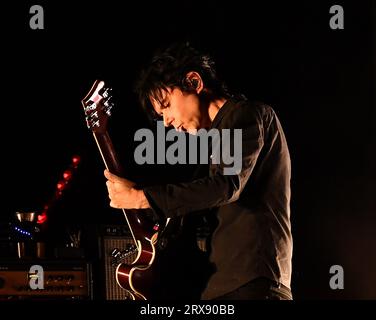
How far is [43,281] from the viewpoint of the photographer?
11.0 ft

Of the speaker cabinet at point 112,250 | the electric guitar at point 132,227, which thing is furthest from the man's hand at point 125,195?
the speaker cabinet at point 112,250

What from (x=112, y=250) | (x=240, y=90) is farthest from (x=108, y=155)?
(x=240, y=90)

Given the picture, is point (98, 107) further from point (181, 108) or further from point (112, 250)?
point (112, 250)

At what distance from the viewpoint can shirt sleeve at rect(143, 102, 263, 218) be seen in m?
1.85

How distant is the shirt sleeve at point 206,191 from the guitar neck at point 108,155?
0.47 meters

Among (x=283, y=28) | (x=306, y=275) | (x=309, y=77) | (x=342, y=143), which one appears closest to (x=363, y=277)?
(x=306, y=275)

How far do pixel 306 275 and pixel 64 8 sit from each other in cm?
203

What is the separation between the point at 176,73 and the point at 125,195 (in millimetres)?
409

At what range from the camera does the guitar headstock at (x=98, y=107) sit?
2438mm

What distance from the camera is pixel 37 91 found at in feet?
13.4

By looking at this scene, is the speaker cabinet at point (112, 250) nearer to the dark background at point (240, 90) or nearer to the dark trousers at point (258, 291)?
the dark background at point (240, 90)

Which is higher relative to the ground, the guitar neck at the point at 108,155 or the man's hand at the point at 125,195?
the guitar neck at the point at 108,155

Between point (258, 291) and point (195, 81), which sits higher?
point (195, 81)
